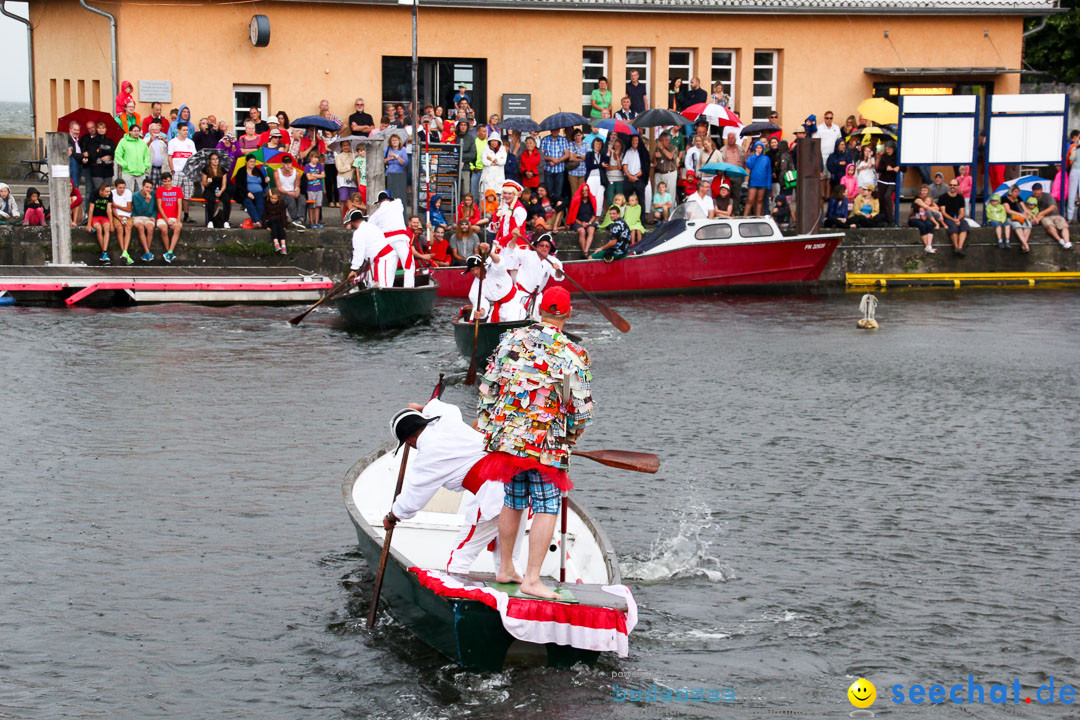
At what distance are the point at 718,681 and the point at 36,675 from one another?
4.24 m

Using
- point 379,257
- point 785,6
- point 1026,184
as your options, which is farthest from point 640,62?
point 379,257

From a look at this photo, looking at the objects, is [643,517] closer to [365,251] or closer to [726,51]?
[365,251]

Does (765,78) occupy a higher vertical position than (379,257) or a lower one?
higher

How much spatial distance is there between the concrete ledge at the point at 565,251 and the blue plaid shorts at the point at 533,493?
64.3 feet

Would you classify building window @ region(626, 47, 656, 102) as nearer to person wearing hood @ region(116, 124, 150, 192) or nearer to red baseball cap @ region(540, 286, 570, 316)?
person wearing hood @ region(116, 124, 150, 192)

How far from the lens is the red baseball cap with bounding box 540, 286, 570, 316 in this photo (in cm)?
870

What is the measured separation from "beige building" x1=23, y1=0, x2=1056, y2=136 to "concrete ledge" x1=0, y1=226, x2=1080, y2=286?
4.90 metres

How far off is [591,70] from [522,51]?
1.96 m

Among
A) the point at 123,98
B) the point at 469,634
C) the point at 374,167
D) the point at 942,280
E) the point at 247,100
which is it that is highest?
the point at 247,100

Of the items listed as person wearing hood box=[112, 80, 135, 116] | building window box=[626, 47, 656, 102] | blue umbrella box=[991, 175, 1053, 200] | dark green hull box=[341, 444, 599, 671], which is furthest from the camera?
building window box=[626, 47, 656, 102]

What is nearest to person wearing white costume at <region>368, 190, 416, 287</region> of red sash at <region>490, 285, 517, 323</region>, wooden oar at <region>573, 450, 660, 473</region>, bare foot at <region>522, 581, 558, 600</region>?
red sash at <region>490, 285, 517, 323</region>

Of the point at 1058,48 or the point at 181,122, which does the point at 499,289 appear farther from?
the point at 1058,48

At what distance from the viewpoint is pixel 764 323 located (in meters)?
24.4

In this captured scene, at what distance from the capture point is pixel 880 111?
32.5 m
